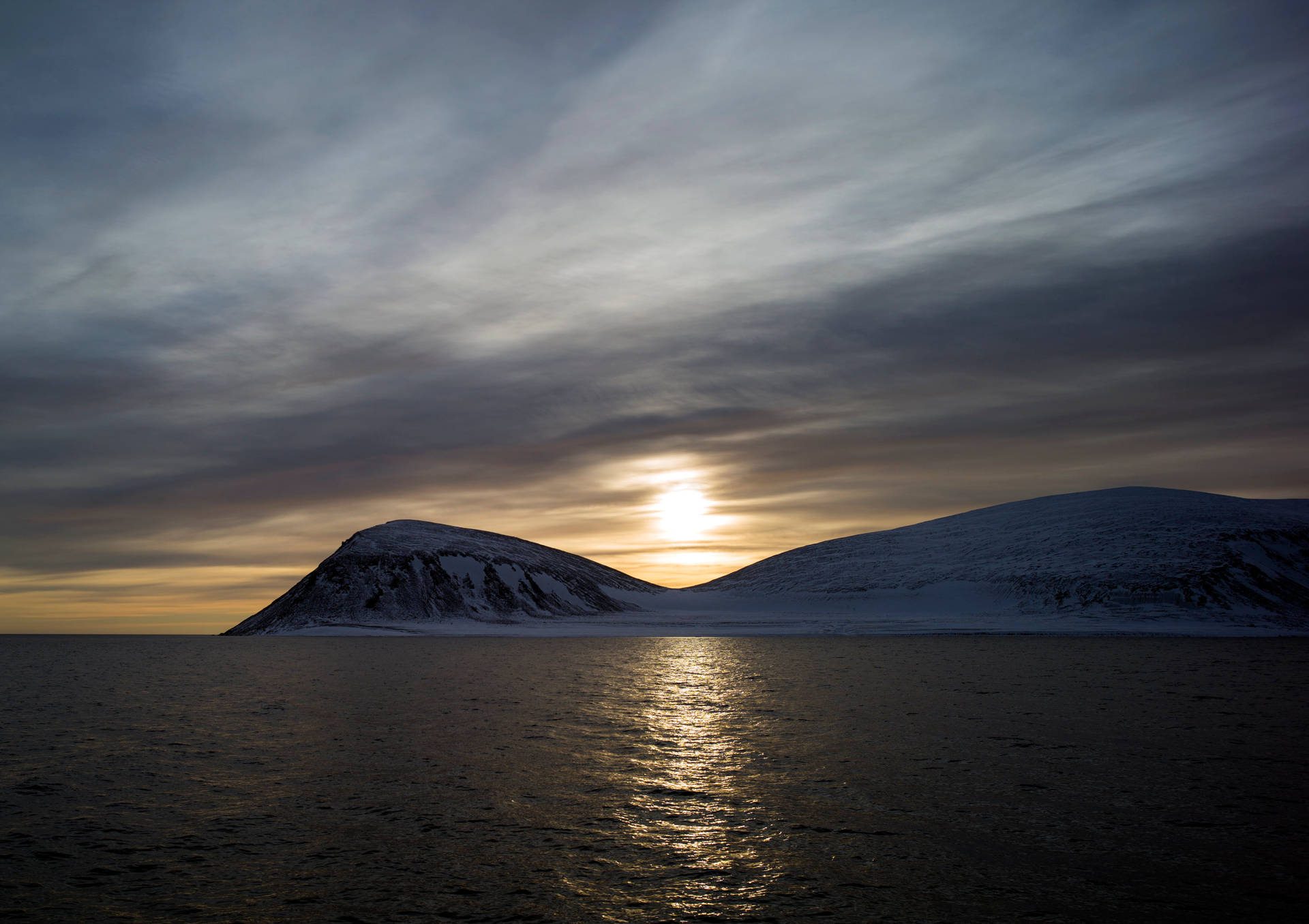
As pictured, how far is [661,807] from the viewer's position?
23.8m

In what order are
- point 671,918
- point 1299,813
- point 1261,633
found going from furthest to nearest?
point 1261,633 < point 1299,813 < point 671,918

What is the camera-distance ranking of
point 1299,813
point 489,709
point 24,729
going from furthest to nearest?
point 489,709 < point 24,729 < point 1299,813

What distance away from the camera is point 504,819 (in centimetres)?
2262

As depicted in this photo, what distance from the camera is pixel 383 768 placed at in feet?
97.5

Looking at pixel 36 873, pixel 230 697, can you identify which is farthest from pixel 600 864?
pixel 230 697

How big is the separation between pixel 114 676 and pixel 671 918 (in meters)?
83.8

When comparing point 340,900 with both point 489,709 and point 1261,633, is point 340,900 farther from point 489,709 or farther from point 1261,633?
point 1261,633

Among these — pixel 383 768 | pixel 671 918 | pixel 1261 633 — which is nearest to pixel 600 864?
pixel 671 918

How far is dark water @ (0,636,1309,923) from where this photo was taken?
1639 centimetres

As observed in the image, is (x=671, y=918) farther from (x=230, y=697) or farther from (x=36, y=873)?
(x=230, y=697)

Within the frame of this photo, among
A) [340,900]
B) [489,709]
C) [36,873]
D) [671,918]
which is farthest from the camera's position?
[489,709]

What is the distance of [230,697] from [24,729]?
16.3 metres

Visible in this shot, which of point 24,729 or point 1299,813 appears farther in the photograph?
point 24,729

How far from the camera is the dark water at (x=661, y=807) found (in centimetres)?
1639
